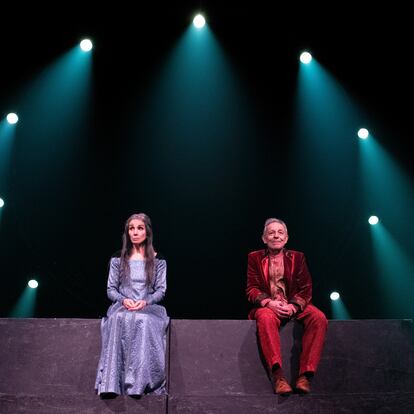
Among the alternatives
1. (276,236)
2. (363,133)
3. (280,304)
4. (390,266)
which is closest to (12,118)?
(276,236)

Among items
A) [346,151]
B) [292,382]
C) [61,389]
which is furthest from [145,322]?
[346,151]

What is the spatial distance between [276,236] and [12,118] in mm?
4073

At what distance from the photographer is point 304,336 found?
3.98m

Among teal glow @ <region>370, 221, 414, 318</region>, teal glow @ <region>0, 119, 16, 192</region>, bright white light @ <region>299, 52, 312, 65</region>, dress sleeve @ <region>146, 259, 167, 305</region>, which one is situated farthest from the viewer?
teal glow @ <region>370, 221, 414, 318</region>

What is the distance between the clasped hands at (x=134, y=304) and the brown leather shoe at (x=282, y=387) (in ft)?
3.59

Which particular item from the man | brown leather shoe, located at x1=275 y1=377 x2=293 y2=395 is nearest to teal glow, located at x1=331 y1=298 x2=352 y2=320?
the man

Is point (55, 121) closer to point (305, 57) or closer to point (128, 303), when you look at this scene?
point (305, 57)

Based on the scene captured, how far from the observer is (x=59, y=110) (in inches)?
280

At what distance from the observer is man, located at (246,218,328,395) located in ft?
12.5

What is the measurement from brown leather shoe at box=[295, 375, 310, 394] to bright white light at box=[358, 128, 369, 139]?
4.27 metres

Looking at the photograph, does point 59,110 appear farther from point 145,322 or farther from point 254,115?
point 145,322

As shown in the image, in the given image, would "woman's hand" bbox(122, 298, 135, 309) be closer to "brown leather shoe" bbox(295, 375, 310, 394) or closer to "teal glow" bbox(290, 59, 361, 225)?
"brown leather shoe" bbox(295, 375, 310, 394)

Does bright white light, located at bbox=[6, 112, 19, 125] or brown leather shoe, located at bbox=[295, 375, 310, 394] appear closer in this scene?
brown leather shoe, located at bbox=[295, 375, 310, 394]

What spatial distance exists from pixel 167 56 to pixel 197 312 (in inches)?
132
